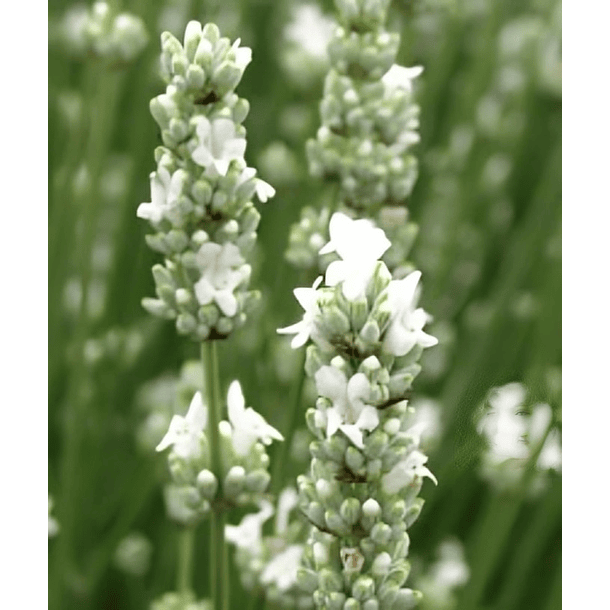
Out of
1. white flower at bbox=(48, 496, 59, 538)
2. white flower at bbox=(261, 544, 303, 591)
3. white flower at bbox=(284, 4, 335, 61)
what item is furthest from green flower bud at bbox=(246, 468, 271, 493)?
white flower at bbox=(284, 4, 335, 61)

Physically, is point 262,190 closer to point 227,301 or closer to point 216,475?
point 227,301

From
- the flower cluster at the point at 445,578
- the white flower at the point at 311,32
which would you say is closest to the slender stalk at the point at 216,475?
the flower cluster at the point at 445,578

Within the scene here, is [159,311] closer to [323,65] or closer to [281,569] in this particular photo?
[281,569]

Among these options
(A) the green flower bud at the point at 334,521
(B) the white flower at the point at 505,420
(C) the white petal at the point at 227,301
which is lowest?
(A) the green flower bud at the point at 334,521

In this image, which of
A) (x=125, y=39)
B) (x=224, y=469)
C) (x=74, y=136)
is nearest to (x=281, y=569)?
(x=224, y=469)

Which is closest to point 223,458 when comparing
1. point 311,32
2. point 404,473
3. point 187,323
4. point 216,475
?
point 216,475

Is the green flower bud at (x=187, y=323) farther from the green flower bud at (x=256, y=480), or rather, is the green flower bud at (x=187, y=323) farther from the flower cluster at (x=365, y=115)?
the flower cluster at (x=365, y=115)
